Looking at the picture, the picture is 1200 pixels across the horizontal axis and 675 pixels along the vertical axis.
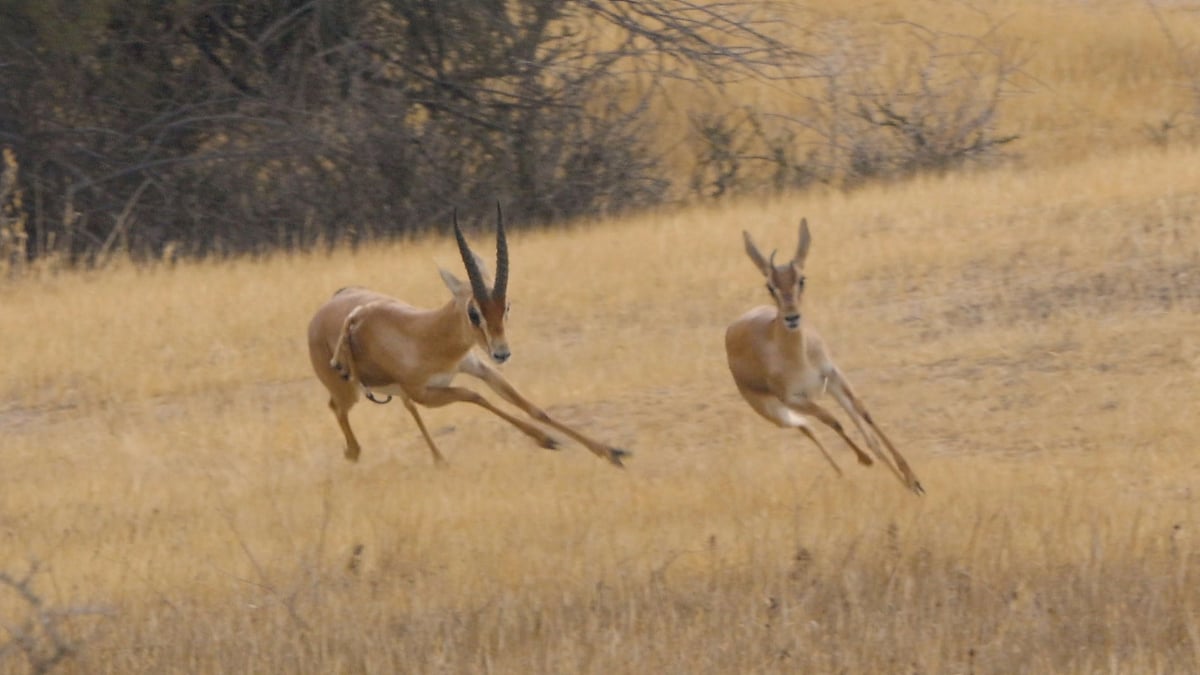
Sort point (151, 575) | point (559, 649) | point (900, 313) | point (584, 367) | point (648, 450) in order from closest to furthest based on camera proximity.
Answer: point (559, 649) → point (151, 575) → point (648, 450) → point (584, 367) → point (900, 313)

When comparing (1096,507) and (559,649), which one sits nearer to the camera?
(559,649)

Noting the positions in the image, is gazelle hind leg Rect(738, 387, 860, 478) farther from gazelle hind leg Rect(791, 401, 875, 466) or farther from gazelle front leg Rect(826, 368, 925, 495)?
gazelle front leg Rect(826, 368, 925, 495)

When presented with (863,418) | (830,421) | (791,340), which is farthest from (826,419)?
(791,340)

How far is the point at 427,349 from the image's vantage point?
10.3 m

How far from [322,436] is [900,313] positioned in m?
4.89

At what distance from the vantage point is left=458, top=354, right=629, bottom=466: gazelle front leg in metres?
9.84

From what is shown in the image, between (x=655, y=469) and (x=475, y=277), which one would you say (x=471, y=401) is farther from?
(x=655, y=469)

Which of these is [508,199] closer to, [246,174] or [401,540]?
[246,174]

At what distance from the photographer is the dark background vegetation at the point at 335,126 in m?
20.6

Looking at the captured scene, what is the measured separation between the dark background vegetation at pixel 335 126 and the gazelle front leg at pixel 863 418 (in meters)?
10.6

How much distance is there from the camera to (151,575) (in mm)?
8727

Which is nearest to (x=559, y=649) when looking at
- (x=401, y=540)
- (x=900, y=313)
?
(x=401, y=540)

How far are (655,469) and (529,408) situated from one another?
1.13 metres

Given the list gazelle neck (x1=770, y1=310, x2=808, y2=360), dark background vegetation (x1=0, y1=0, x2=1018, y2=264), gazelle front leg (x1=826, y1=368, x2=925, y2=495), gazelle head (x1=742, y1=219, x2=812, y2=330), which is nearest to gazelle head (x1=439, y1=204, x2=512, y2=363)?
gazelle head (x1=742, y1=219, x2=812, y2=330)
